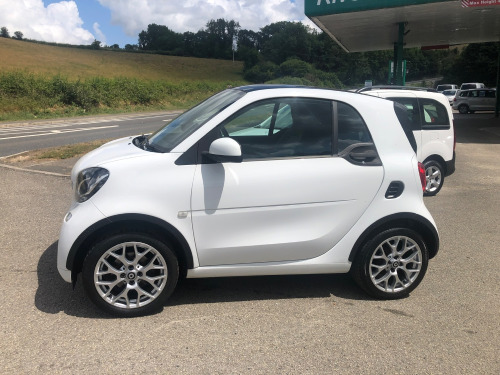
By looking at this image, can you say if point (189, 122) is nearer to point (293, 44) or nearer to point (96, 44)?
point (293, 44)

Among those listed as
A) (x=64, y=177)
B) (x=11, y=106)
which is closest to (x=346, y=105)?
(x=64, y=177)

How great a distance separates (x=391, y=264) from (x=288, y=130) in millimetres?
1425

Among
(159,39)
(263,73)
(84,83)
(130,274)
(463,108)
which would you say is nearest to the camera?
(130,274)

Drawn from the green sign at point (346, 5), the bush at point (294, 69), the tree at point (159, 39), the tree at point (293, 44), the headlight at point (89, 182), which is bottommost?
the headlight at point (89, 182)

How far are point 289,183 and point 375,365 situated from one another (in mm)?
1442

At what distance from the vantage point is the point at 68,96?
3450 cm

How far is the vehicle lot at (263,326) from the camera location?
3133 millimetres

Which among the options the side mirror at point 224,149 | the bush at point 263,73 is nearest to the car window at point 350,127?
the side mirror at point 224,149

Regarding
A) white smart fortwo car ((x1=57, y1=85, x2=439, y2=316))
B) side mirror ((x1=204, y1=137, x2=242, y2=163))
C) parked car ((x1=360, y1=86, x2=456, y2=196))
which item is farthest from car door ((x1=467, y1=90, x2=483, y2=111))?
side mirror ((x1=204, y1=137, x2=242, y2=163))

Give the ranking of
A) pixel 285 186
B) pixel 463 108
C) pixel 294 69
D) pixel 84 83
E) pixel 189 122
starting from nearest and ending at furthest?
pixel 285 186 → pixel 189 122 → pixel 463 108 → pixel 84 83 → pixel 294 69

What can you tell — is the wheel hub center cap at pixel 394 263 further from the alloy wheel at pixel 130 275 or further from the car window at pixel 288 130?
the alloy wheel at pixel 130 275

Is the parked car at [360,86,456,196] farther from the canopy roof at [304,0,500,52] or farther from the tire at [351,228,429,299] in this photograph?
the canopy roof at [304,0,500,52]

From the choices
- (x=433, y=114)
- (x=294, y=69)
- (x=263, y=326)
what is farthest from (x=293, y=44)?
(x=263, y=326)

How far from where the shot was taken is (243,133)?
4.11 meters
